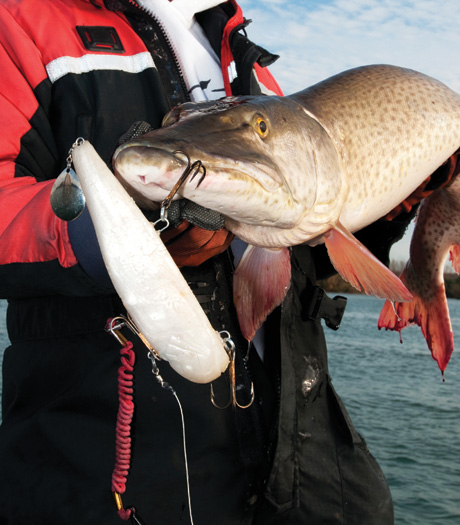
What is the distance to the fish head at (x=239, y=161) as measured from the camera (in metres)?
1.12

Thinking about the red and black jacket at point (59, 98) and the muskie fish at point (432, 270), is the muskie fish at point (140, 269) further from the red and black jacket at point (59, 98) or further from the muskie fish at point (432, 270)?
the muskie fish at point (432, 270)

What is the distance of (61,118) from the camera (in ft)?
6.39

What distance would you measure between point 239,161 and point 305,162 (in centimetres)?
34

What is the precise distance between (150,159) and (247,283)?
788 mm

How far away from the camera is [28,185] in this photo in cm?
158

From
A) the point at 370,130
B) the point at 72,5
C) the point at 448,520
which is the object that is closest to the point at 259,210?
the point at 370,130

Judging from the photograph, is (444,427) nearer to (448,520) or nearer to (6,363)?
(448,520)

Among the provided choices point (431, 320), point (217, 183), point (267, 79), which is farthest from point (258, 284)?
point (267, 79)

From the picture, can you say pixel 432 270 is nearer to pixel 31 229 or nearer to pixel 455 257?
pixel 455 257

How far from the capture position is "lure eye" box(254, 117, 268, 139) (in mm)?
1434

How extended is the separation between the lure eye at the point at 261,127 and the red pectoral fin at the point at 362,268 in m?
0.39

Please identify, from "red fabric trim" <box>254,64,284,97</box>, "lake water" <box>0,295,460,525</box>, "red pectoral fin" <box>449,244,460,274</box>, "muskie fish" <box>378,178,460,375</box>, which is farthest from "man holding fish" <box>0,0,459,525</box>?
"lake water" <box>0,295,460,525</box>

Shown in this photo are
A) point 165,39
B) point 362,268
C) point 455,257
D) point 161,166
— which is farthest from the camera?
point 455,257

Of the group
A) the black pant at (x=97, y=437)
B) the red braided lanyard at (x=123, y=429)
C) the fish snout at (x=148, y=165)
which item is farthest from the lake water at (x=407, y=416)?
the fish snout at (x=148, y=165)
